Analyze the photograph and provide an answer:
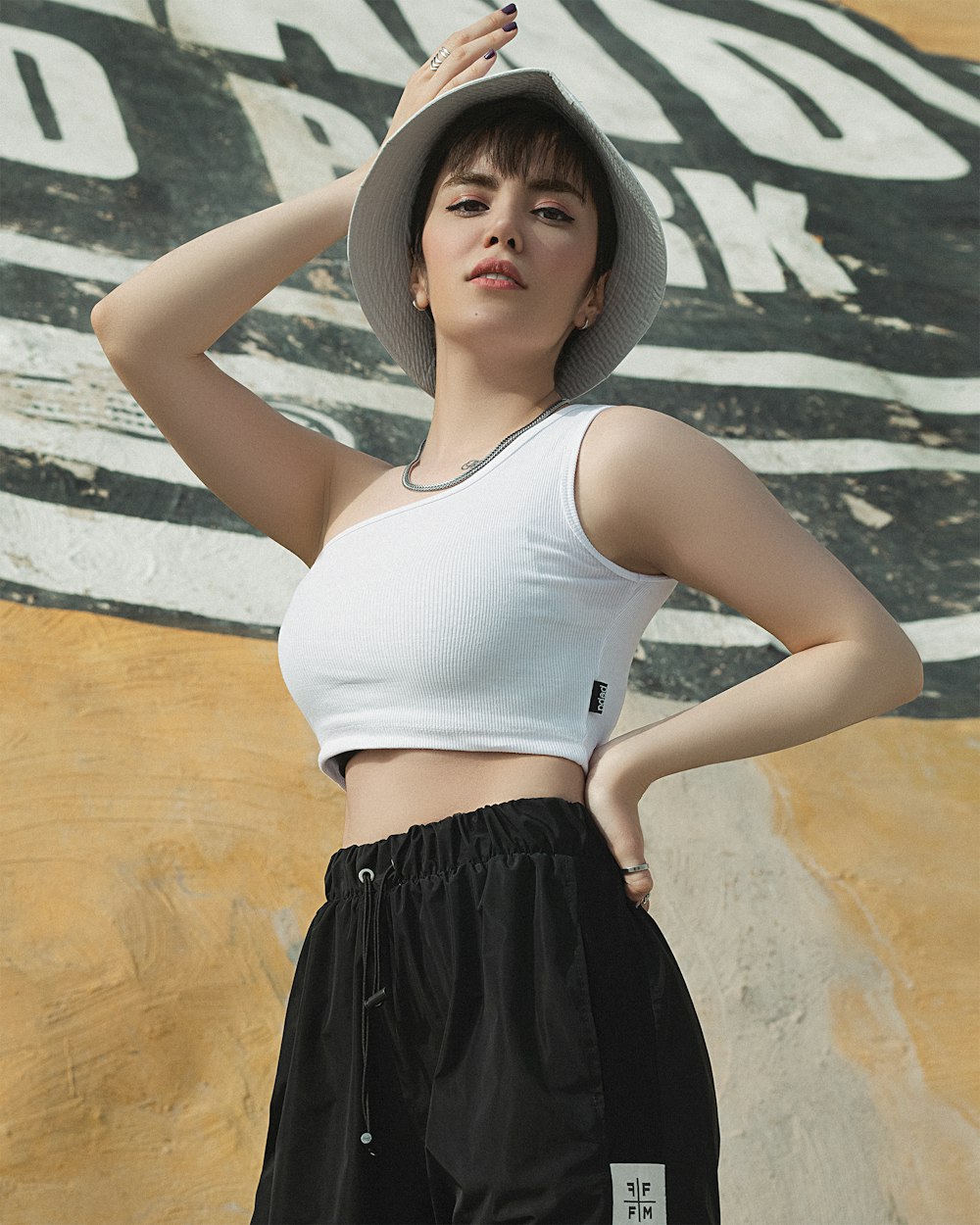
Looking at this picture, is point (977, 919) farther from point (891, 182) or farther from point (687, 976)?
point (891, 182)

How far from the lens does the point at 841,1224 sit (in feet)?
6.29

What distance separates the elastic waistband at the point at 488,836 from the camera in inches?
36.6

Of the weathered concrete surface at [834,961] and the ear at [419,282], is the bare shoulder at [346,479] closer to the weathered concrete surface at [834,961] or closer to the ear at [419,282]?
the ear at [419,282]

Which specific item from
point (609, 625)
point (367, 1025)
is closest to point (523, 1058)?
point (367, 1025)

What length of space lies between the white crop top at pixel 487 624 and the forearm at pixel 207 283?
0.28 meters

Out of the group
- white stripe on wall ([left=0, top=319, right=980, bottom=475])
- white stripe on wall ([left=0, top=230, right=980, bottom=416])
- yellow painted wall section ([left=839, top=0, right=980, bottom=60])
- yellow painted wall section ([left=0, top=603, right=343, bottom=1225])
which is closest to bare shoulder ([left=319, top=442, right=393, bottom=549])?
yellow painted wall section ([left=0, top=603, right=343, bottom=1225])

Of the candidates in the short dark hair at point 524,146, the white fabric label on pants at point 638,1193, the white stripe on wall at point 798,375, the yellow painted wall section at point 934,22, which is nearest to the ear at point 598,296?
the short dark hair at point 524,146

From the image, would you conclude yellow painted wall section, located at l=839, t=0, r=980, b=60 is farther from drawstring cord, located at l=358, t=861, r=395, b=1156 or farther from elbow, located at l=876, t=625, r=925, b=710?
drawstring cord, located at l=358, t=861, r=395, b=1156

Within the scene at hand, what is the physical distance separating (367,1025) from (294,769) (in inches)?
46.8

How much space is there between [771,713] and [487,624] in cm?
21

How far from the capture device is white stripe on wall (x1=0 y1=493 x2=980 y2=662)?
2.19m

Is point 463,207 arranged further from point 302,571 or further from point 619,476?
point 302,571

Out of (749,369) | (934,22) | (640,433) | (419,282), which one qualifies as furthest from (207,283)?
(934,22)

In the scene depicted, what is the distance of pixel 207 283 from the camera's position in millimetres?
1159
